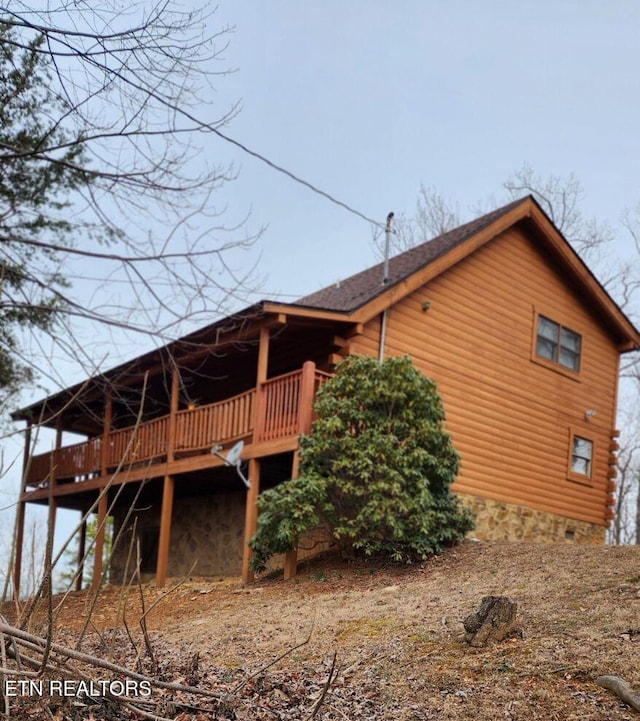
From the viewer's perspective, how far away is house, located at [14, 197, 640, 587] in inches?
539

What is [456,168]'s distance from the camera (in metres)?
31.4

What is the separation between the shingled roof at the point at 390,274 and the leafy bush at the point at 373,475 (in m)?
1.57

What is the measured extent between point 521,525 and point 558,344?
164 inches

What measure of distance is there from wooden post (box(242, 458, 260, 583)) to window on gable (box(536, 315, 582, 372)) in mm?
7388

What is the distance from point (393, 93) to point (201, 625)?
495 inches

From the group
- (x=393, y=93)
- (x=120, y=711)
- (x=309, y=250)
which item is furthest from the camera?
(x=309, y=250)

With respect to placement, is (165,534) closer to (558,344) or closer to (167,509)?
(167,509)

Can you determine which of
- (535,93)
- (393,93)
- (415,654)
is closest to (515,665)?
(415,654)

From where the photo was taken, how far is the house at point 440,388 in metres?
13.7

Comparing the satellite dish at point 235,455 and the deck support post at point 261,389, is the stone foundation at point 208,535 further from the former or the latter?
the satellite dish at point 235,455

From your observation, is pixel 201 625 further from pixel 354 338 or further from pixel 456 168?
pixel 456 168

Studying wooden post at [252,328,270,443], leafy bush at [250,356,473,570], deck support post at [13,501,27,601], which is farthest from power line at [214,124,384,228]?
wooden post at [252,328,270,443]

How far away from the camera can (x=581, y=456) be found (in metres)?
18.6

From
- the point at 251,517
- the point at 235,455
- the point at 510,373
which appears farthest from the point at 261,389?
the point at 510,373
